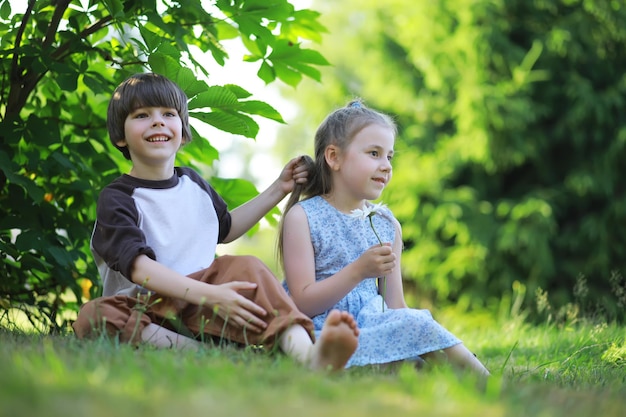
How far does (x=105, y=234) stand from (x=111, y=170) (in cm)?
77

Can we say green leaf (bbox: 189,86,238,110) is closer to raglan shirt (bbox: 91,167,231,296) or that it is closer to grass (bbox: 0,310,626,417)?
raglan shirt (bbox: 91,167,231,296)

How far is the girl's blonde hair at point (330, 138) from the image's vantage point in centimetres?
294

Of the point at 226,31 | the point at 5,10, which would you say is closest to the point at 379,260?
the point at 226,31

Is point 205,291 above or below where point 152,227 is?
below

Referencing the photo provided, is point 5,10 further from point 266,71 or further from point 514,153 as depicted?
Result: point 514,153

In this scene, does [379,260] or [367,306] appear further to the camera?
[367,306]

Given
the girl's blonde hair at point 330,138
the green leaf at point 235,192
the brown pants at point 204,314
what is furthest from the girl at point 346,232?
the brown pants at point 204,314

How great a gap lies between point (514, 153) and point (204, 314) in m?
6.73

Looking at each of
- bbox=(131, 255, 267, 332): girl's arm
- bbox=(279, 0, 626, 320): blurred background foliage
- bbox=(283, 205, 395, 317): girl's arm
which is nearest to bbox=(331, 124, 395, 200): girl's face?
bbox=(283, 205, 395, 317): girl's arm

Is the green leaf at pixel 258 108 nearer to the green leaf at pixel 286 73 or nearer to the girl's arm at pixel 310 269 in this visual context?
the green leaf at pixel 286 73

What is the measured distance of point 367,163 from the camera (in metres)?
2.85

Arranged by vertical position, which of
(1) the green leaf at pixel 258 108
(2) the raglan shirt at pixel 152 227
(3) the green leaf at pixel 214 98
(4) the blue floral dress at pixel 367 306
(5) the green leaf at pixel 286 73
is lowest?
(4) the blue floral dress at pixel 367 306

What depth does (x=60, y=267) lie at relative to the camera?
9.71ft

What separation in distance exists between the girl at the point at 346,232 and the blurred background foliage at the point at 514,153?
5258mm
